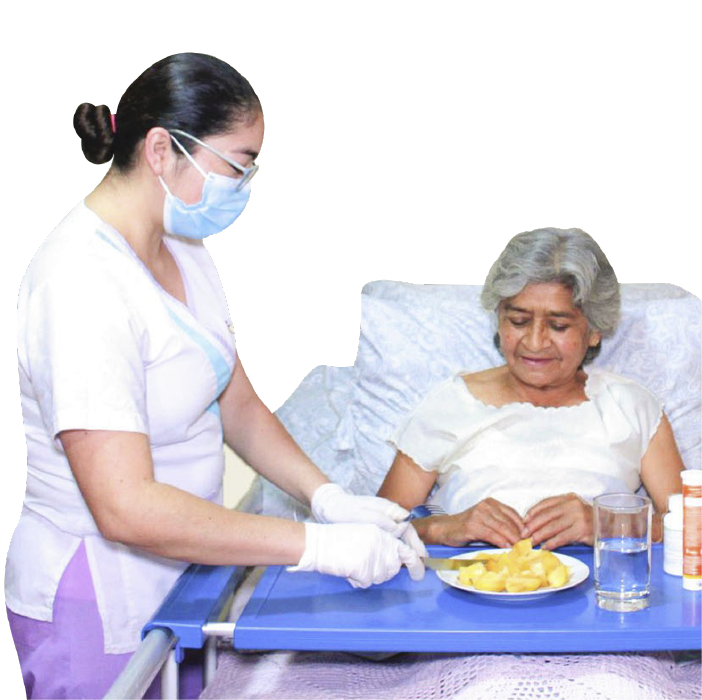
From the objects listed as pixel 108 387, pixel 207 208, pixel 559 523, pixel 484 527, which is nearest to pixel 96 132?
pixel 207 208

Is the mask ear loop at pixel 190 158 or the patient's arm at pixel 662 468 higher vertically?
the mask ear loop at pixel 190 158

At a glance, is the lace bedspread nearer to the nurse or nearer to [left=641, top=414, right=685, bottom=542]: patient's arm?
the nurse

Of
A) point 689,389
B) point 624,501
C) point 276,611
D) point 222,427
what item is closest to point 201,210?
point 222,427

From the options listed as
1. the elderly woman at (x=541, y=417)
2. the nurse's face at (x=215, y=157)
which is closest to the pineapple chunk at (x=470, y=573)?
the elderly woman at (x=541, y=417)

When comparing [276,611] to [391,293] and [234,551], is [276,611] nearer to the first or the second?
[234,551]

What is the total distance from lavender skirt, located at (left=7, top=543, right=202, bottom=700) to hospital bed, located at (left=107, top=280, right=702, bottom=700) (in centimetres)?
78

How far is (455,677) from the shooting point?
2301 mm

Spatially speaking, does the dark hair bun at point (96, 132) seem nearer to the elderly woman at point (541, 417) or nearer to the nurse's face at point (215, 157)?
the nurse's face at point (215, 157)

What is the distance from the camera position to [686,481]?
8.07 ft

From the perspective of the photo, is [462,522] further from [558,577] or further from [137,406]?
[137,406]

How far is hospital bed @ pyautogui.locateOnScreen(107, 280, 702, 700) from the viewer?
3422 mm

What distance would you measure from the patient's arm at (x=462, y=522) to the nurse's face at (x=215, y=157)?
963 millimetres

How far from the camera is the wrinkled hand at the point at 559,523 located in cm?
286

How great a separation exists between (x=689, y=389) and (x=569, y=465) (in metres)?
0.49
